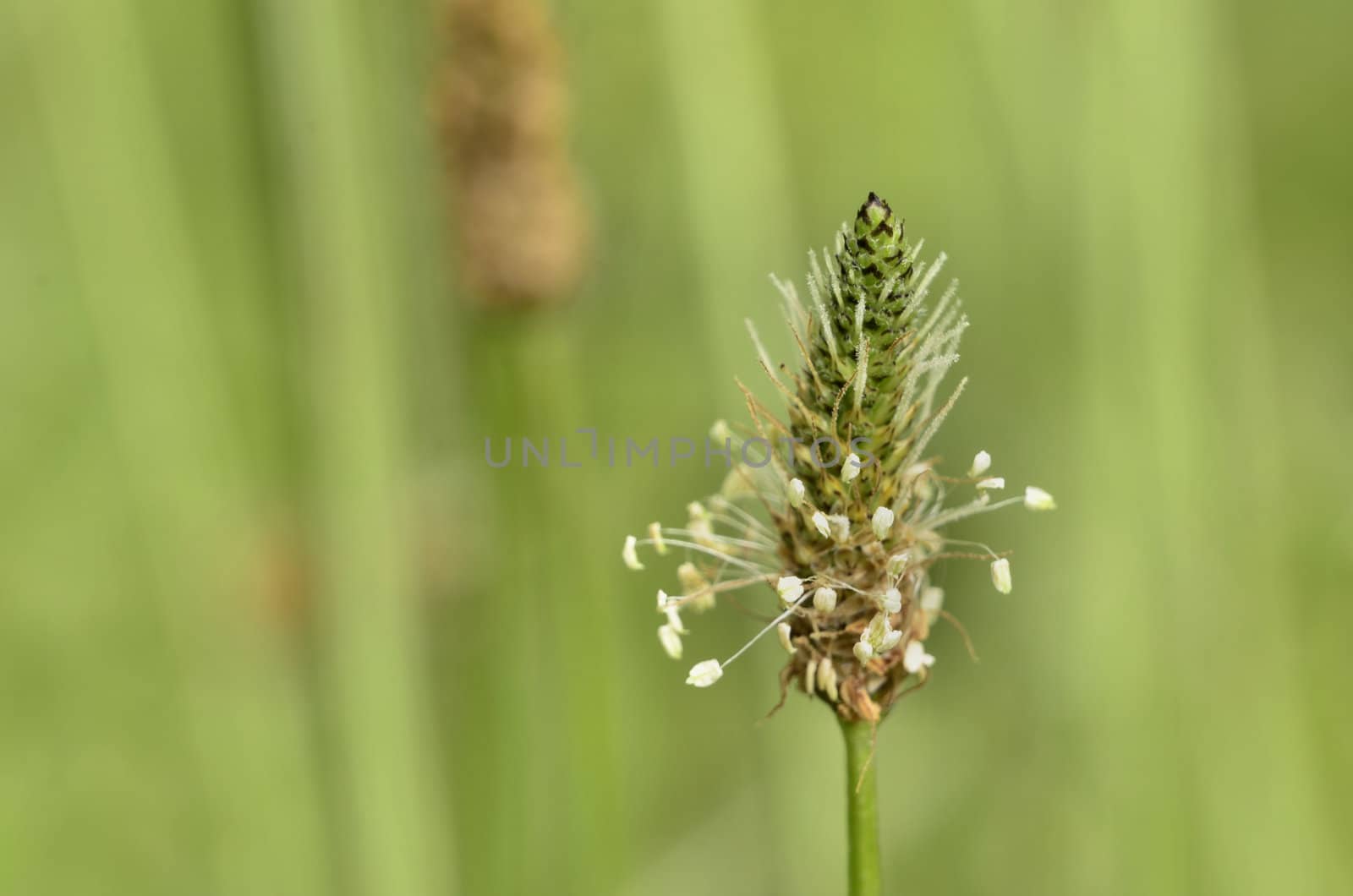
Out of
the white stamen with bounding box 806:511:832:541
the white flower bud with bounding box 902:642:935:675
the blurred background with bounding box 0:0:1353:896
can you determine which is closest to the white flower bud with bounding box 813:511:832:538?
the white stamen with bounding box 806:511:832:541

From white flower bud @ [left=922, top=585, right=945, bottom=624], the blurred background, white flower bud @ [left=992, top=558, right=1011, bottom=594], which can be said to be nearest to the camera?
white flower bud @ [left=992, top=558, right=1011, bottom=594]

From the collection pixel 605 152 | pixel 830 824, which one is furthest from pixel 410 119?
pixel 830 824

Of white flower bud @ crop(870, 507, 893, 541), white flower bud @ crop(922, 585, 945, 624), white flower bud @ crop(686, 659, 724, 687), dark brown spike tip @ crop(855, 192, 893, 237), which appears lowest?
white flower bud @ crop(686, 659, 724, 687)

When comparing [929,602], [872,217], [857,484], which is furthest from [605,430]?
[872,217]

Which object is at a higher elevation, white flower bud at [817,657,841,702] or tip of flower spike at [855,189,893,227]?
tip of flower spike at [855,189,893,227]

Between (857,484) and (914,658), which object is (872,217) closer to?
(857,484)

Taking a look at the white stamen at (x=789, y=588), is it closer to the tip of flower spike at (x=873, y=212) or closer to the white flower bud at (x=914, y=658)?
the white flower bud at (x=914, y=658)

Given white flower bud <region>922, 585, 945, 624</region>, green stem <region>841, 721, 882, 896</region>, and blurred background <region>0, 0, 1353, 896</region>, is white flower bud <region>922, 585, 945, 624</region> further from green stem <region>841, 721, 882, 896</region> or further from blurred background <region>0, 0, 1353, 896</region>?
blurred background <region>0, 0, 1353, 896</region>

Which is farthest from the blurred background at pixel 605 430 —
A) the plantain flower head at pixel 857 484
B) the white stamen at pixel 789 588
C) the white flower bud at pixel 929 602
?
the white stamen at pixel 789 588
